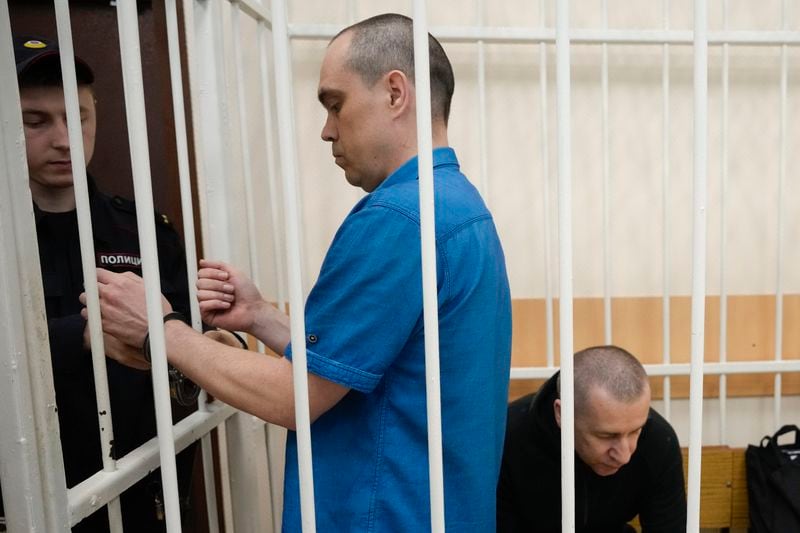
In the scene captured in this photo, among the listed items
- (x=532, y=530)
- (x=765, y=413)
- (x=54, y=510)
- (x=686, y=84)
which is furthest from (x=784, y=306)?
(x=54, y=510)

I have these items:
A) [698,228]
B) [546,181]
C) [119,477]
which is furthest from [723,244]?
[119,477]

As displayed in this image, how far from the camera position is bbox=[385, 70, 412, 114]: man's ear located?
749mm

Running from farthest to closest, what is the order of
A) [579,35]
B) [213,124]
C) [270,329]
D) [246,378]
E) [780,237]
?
[780,237] < [579,35] < [213,124] < [270,329] < [246,378]

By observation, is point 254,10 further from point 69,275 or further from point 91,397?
point 91,397

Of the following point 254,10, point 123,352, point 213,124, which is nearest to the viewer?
point 123,352

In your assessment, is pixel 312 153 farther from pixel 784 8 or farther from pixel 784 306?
pixel 784 306

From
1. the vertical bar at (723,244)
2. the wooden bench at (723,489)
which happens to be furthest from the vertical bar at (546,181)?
the wooden bench at (723,489)

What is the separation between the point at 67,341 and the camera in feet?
2.64

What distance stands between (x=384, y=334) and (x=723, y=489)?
1.48 metres

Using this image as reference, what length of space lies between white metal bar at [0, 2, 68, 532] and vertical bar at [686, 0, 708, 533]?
2.16 feet

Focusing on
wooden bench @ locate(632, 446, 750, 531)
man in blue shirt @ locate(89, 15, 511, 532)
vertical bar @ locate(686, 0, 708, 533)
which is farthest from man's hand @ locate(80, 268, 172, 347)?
wooden bench @ locate(632, 446, 750, 531)

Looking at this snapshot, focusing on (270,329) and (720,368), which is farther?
(720,368)

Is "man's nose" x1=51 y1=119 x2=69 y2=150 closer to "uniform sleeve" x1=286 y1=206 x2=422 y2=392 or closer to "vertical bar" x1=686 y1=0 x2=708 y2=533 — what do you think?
"uniform sleeve" x1=286 y1=206 x2=422 y2=392

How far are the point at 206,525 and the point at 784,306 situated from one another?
5.63ft
